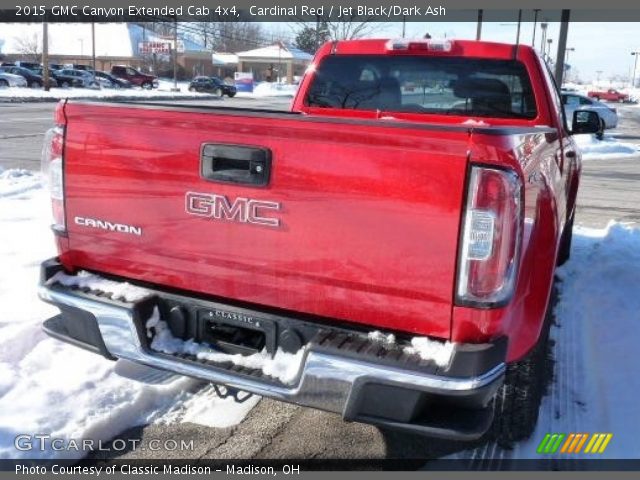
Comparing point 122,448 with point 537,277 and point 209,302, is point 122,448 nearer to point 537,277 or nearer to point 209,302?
point 209,302

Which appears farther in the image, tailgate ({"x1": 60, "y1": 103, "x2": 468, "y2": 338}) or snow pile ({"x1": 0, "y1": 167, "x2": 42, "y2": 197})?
snow pile ({"x1": 0, "y1": 167, "x2": 42, "y2": 197})

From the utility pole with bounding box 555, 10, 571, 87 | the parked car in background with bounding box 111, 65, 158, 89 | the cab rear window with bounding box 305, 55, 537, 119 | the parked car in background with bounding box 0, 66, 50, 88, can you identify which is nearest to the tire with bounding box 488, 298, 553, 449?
the cab rear window with bounding box 305, 55, 537, 119

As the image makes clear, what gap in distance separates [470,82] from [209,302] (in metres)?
2.63

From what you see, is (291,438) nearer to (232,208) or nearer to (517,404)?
(517,404)

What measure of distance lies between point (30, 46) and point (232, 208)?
81456mm

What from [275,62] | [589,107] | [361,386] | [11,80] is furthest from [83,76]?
[361,386]

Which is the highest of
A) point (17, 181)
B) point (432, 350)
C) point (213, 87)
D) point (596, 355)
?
point (213, 87)

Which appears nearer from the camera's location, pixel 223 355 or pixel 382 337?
pixel 382 337

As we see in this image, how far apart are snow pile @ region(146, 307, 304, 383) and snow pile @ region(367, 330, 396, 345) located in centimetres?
28

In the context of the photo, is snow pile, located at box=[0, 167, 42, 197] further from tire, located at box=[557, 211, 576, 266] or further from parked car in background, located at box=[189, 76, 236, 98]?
parked car in background, located at box=[189, 76, 236, 98]

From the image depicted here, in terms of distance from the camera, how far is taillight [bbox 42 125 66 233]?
3.04 metres

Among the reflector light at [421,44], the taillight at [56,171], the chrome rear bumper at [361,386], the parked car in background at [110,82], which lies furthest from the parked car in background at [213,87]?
the chrome rear bumper at [361,386]

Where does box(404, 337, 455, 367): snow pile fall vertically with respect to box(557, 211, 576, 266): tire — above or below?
above

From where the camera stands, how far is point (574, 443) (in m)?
3.22
